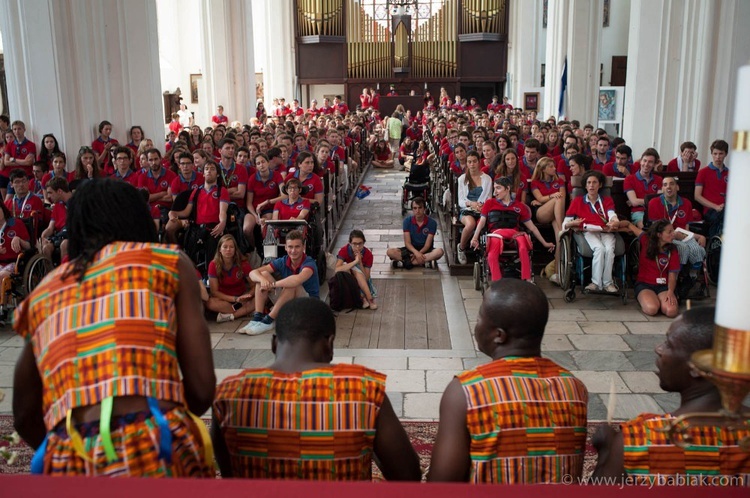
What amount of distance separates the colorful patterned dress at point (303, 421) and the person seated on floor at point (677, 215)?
583 cm

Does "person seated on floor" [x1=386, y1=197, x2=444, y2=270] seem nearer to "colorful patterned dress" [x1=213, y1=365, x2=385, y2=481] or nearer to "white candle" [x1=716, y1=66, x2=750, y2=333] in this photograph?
"colorful patterned dress" [x1=213, y1=365, x2=385, y2=481]

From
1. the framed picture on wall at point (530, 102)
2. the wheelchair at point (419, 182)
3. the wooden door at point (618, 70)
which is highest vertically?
the wooden door at point (618, 70)

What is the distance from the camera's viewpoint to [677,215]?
24.3 ft

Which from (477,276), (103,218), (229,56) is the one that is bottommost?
(477,276)

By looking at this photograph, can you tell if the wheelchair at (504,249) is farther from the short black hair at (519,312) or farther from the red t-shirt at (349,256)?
the short black hair at (519,312)

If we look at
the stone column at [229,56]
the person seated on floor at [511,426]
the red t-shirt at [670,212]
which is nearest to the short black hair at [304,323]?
the person seated on floor at [511,426]

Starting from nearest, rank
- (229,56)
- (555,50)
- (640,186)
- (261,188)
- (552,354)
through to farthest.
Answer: (552,354)
(640,186)
(261,188)
(555,50)
(229,56)

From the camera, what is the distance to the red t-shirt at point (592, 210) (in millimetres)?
7367

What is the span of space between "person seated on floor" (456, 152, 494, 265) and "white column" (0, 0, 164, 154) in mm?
5591

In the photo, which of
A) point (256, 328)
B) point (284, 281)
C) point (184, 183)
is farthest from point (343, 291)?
point (184, 183)

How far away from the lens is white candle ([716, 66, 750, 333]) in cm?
106

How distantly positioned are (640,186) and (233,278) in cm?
454

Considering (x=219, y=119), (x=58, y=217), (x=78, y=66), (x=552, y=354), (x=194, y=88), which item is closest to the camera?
(x=552, y=354)

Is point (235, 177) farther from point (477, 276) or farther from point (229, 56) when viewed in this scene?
point (229, 56)
